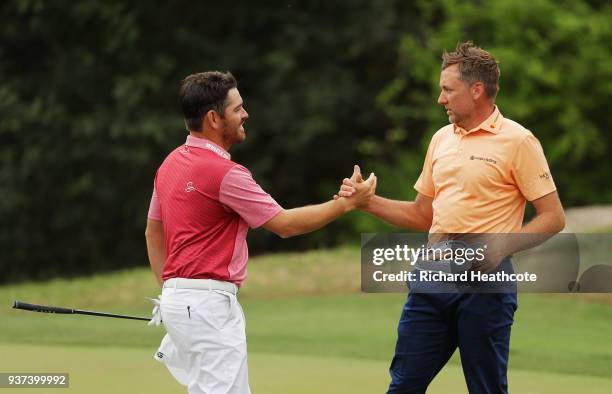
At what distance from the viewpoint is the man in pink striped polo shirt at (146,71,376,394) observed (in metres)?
4.82

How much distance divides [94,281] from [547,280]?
20.3 ft

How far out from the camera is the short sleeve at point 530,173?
16.5ft

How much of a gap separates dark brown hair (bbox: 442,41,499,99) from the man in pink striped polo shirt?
86 cm

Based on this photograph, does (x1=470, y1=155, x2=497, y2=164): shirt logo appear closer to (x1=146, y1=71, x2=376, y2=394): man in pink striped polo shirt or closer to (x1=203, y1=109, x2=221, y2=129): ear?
(x1=146, y1=71, x2=376, y2=394): man in pink striped polo shirt

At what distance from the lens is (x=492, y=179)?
507 centimetres

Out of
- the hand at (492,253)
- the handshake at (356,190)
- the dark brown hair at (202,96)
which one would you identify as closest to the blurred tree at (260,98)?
the handshake at (356,190)

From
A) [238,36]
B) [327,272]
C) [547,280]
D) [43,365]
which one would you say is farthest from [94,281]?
[238,36]

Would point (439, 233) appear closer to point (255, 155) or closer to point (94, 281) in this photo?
point (94, 281)

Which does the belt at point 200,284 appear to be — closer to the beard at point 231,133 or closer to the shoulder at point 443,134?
the beard at point 231,133

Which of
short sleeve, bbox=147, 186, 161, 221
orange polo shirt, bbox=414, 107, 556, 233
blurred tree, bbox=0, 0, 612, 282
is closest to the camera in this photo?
orange polo shirt, bbox=414, 107, 556, 233

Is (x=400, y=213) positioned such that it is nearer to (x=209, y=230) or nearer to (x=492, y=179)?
(x=492, y=179)

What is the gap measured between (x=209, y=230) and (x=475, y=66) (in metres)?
1.39

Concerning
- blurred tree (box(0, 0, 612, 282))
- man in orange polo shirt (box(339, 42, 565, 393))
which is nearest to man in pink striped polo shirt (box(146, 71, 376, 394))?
man in orange polo shirt (box(339, 42, 565, 393))

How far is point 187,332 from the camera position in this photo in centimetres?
483
